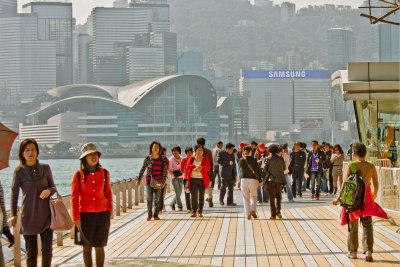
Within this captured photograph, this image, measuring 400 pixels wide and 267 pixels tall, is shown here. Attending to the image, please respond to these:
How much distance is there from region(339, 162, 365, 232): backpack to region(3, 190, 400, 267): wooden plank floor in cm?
58

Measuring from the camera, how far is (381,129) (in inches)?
805

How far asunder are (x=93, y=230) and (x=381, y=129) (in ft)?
43.2

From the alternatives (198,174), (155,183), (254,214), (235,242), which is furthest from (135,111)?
(235,242)

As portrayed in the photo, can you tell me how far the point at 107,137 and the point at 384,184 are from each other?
170 m

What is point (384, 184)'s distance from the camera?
43.5ft

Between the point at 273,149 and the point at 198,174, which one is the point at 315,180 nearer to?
the point at 198,174

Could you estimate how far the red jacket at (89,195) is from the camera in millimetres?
8305

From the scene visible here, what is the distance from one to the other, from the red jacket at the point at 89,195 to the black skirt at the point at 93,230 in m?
0.06

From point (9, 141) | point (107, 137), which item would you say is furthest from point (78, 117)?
point (9, 141)

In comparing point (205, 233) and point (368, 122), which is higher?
point (368, 122)

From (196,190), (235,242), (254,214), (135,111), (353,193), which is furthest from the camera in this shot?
(135,111)

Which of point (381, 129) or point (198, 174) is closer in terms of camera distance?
point (198, 174)

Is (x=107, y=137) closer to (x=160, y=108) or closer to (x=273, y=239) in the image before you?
(x=160, y=108)

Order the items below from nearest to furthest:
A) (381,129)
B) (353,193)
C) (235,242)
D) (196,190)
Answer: (353,193) < (235,242) < (196,190) < (381,129)
